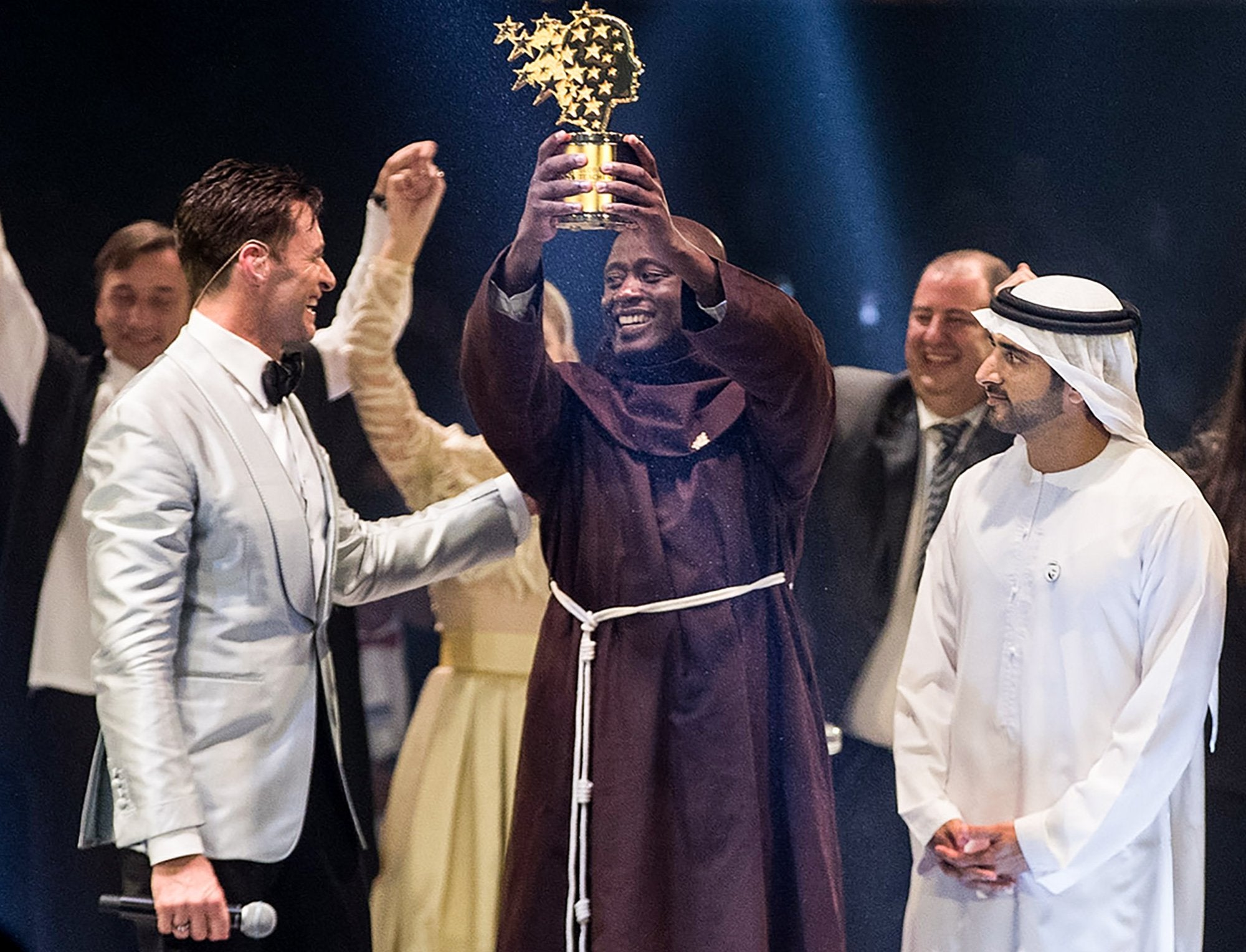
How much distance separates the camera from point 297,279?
11.0 feet

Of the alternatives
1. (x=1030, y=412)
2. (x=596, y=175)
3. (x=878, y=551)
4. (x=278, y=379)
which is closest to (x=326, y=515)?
(x=278, y=379)

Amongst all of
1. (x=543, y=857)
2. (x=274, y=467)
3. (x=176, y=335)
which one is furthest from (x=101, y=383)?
(x=543, y=857)

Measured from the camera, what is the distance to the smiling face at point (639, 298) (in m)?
3.37

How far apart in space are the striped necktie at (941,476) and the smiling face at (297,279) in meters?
1.43

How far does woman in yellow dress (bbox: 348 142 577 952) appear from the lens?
3672 millimetres

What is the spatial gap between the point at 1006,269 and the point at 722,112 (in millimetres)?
736

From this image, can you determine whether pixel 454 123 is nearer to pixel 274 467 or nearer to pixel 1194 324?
pixel 274 467

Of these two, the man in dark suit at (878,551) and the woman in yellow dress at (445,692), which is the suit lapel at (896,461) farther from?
the woman in yellow dress at (445,692)

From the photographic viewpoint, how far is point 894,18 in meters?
3.59

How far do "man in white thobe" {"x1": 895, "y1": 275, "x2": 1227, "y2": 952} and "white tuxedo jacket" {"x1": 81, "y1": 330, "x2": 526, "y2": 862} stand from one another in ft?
4.33

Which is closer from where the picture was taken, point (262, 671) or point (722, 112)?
point (262, 671)

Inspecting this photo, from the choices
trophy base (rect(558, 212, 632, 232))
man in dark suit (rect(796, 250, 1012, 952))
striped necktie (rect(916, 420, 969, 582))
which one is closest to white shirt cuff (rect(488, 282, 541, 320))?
trophy base (rect(558, 212, 632, 232))

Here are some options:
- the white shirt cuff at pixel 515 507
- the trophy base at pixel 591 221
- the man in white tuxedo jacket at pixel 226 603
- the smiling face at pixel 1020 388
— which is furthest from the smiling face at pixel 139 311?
the smiling face at pixel 1020 388

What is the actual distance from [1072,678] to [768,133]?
138cm
